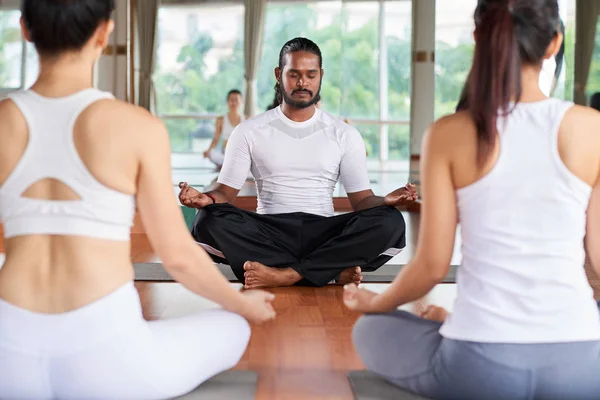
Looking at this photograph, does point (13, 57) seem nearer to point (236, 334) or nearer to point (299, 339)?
point (299, 339)

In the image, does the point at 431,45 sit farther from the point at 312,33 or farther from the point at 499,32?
the point at 499,32

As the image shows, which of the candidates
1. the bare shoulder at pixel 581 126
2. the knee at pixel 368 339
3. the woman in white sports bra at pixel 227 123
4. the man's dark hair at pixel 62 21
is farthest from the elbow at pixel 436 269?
the woman in white sports bra at pixel 227 123

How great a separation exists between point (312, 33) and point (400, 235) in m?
9.16

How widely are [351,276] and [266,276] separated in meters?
0.36

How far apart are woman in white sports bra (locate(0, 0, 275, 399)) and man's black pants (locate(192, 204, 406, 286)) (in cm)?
178

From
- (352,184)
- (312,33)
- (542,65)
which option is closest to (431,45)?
(312,33)

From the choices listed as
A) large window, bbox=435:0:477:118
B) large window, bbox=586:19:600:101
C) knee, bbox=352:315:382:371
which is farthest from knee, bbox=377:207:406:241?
large window, bbox=435:0:477:118

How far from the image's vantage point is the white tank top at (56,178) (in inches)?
64.2

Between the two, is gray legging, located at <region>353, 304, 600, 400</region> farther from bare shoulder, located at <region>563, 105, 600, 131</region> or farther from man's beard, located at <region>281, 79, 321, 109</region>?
man's beard, located at <region>281, 79, 321, 109</region>

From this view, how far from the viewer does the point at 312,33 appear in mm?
12312

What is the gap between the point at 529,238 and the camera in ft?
5.50

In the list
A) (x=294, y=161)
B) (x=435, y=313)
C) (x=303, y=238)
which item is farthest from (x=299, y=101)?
(x=435, y=313)

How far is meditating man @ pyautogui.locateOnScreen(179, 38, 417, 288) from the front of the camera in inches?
137

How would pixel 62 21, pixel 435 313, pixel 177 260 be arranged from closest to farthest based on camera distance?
1. pixel 62 21
2. pixel 177 260
3. pixel 435 313
